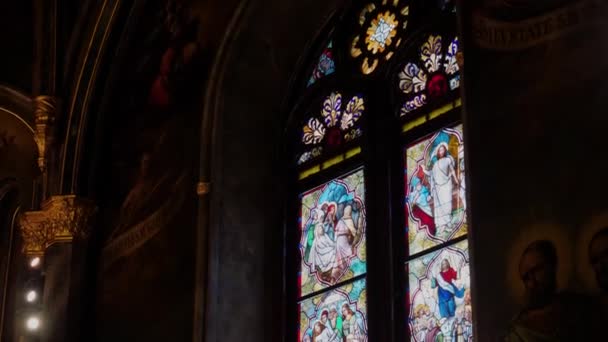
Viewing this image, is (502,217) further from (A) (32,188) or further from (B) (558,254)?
(A) (32,188)

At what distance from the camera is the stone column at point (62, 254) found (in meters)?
11.7

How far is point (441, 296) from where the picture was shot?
9375 mm

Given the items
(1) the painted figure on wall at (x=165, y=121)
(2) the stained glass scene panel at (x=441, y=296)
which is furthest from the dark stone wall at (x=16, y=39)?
(2) the stained glass scene panel at (x=441, y=296)

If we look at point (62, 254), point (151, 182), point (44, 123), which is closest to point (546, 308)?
point (151, 182)

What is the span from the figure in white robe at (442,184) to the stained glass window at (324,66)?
1.92 metres

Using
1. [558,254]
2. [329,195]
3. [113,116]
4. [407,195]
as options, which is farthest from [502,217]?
[113,116]

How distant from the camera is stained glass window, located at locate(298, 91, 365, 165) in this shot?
10.9 meters

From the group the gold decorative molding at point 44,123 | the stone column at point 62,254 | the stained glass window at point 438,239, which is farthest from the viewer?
the gold decorative molding at point 44,123

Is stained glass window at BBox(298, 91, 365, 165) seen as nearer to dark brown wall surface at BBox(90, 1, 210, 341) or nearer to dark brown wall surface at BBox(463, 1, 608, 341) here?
dark brown wall surface at BBox(90, 1, 210, 341)

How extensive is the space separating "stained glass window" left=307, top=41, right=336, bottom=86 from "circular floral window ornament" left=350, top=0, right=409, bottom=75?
0.83ft

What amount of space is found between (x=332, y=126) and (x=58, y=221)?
114 inches

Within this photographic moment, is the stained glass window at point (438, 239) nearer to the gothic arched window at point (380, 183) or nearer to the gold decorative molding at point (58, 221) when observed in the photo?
the gothic arched window at point (380, 183)

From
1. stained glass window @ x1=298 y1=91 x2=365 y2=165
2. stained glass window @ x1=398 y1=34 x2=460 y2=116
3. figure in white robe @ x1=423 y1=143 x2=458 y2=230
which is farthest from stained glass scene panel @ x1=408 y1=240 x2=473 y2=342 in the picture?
stained glass window @ x1=298 y1=91 x2=365 y2=165

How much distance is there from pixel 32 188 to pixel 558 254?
24.0 feet
